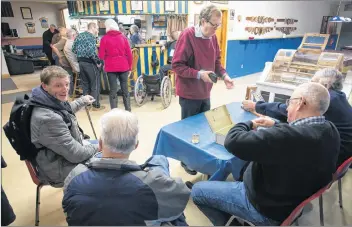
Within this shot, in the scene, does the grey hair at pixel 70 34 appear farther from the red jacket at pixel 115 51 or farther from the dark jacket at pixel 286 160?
the dark jacket at pixel 286 160

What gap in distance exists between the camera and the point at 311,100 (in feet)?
3.93

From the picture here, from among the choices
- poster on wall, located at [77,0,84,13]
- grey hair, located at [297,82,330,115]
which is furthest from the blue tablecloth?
poster on wall, located at [77,0,84,13]

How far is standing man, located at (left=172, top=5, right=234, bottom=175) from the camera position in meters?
2.04

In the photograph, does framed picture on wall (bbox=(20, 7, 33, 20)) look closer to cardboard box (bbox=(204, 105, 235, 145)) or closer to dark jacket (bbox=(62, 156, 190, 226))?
cardboard box (bbox=(204, 105, 235, 145))

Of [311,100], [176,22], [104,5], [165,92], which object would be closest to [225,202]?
[311,100]

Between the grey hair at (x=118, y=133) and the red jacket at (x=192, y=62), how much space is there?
45.9 inches

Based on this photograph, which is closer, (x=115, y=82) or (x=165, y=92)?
(x=115, y=82)

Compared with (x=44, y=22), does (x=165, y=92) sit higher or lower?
lower

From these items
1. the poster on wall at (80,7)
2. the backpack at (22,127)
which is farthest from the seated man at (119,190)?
the poster on wall at (80,7)

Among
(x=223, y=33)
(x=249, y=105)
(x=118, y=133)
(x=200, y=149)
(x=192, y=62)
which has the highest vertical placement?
(x=223, y=33)

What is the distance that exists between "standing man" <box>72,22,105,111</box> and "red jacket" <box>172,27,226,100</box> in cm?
232

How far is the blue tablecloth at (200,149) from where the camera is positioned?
1.52 meters

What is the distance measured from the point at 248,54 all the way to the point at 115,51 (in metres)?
5.02

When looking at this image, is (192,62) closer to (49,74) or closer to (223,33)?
(49,74)
